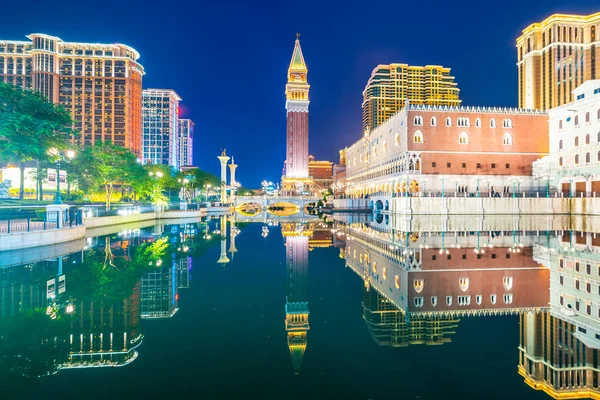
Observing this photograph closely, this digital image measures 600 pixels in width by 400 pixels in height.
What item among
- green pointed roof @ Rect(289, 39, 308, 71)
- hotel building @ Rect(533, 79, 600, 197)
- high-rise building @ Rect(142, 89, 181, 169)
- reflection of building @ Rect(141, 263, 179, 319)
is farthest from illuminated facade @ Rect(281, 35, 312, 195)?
reflection of building @ Rect(141, 263, 179, 319)

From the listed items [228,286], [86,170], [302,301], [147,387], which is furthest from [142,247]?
[86,170]

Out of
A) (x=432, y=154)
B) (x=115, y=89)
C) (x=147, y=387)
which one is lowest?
Answer: (x=147, y=387)

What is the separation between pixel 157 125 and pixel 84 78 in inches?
2243

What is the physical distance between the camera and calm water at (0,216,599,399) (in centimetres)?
586

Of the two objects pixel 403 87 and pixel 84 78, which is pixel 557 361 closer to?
pixel 84 78

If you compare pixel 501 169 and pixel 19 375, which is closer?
pixel 19 375

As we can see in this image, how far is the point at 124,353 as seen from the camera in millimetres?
6957

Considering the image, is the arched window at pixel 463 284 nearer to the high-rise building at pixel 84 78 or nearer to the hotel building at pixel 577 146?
the hotel building at pixel 577 146

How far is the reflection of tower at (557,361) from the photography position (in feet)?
19.1

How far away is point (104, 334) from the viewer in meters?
7.79

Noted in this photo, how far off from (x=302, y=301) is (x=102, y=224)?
99.1ft

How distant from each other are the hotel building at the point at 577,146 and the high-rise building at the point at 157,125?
536ft

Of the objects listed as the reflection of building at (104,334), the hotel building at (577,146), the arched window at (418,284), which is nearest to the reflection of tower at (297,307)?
the reflection of building at (104,334)

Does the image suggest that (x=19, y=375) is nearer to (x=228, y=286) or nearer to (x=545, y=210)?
(x=228, y=286)
